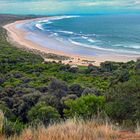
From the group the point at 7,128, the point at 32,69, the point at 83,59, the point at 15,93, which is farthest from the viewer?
the point at 83,59

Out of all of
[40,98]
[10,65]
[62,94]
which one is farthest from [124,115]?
[10,65]

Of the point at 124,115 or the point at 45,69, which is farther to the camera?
the point at 45,69

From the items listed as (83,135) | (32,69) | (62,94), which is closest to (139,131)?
(83,135)

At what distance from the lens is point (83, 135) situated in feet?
21.4

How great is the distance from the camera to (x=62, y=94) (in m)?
22.6

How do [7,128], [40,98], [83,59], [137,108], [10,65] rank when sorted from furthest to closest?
1. [83,59]
2. [10,65]
3. [40,98]
4. [137,108]
5. [7,128]

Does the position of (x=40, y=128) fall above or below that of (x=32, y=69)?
above

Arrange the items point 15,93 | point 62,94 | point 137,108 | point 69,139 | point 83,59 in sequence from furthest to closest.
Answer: point 83,59
point 15,93
point 62,94
point 137,108
point 69,139

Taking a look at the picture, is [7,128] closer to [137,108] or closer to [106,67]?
[137,108]

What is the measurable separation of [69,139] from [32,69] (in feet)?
121

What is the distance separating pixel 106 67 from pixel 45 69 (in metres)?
7.63

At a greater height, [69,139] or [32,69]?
[69,139]

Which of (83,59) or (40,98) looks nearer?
(40,98)

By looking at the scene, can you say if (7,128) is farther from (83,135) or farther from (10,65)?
(10,65)
